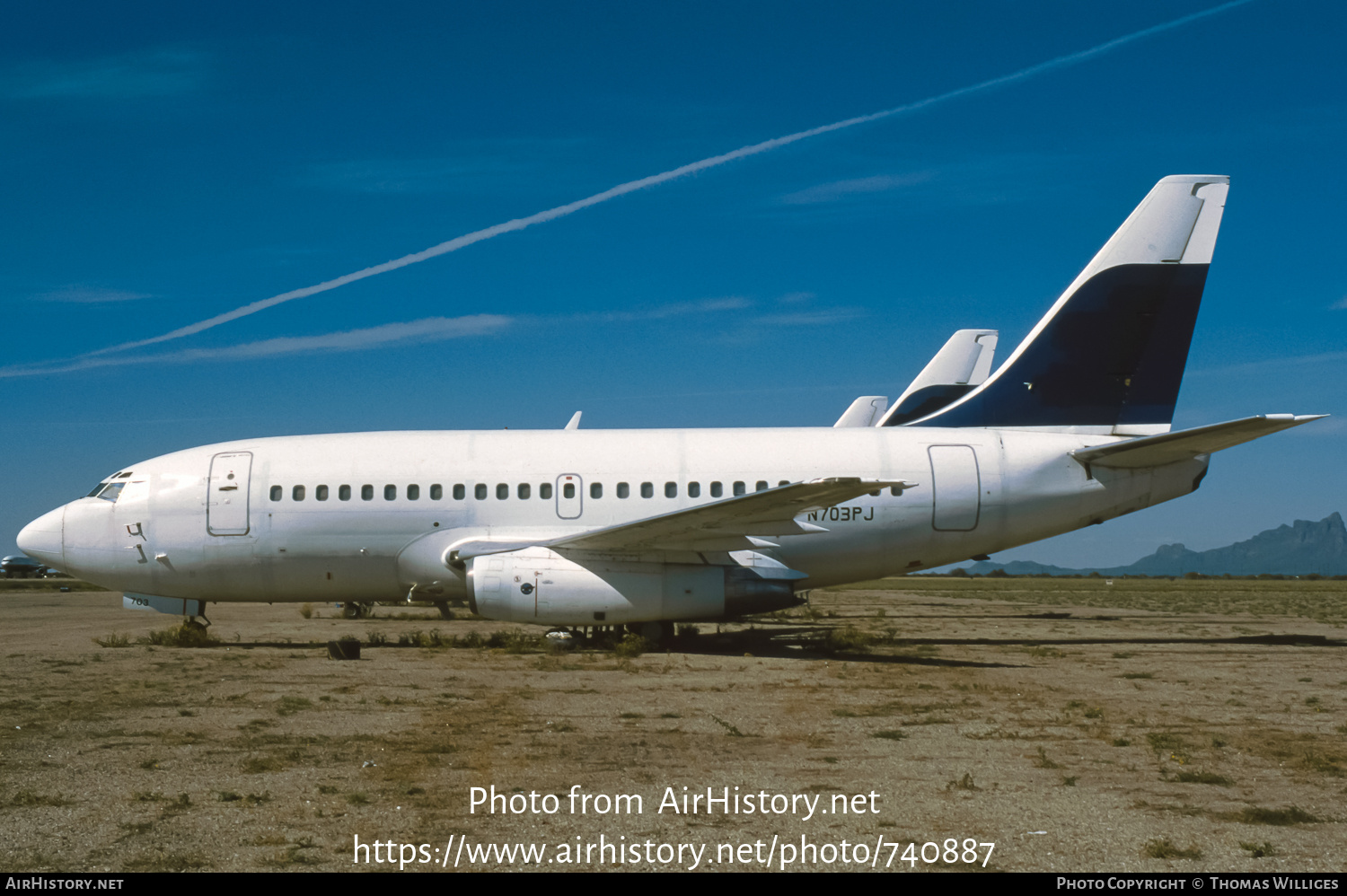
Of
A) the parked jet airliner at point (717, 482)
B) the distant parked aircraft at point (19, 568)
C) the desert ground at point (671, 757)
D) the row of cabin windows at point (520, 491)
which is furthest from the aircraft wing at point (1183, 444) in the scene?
the distant parked aircraft at point (19, 568)

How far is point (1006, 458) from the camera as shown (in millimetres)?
17359

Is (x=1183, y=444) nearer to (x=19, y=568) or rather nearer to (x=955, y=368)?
(x=955, y=368)

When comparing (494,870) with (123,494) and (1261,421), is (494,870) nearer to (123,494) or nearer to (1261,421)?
(1261,421)

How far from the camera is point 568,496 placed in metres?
17.4

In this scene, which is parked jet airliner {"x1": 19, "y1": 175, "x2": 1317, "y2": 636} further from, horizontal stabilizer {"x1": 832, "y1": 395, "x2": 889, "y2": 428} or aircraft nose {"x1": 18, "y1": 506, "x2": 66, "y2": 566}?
horizontal stabilizer {"x1": 832, "y1": 395, "x2": 889, "y2": 428}

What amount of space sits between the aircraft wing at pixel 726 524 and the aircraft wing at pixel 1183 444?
403cm

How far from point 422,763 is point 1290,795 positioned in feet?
19.9

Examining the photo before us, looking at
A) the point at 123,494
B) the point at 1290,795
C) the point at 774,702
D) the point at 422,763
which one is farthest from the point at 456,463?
the point at 1290,795

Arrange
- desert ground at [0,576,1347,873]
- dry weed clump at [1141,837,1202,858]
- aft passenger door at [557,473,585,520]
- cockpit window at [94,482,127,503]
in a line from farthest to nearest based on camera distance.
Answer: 1. cockpit window at [94,482,127,503]
2. aft passenger door at [557,473,585,520]
3. desert ground at [0,576,1347,873]
4. dry weed clump at [1141,837,1202,858]

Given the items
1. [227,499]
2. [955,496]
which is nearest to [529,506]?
[227,499]

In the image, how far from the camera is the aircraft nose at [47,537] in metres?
17.9

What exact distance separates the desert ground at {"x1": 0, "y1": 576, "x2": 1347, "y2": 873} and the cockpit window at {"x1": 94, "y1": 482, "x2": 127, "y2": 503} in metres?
2.89

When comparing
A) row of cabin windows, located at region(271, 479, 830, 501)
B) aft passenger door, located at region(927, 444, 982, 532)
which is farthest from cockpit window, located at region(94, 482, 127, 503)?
aft passenger door, located at region(927, 444, 982, 532)

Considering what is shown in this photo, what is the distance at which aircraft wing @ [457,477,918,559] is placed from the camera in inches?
560
